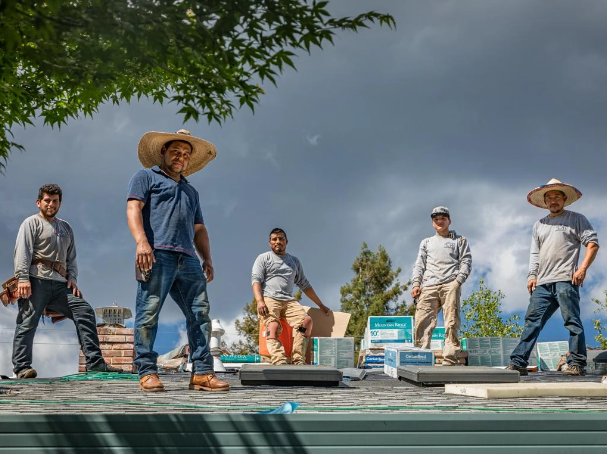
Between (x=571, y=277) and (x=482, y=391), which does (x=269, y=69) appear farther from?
(x=571, y=277)

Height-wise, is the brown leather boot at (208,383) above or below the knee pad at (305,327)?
below

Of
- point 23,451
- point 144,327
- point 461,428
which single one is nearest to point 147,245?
point 144,327

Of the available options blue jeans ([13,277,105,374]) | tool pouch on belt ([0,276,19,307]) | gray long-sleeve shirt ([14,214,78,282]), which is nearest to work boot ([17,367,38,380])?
blue jeans ([13,277,105,374])

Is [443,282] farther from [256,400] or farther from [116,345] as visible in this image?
[116,345]

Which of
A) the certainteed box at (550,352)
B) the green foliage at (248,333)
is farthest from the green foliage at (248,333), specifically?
the certainteed box at (550,352)

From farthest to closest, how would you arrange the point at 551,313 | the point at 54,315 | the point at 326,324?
1. the point at 326,324
2. the point at 551,313
3. the point at 54,315

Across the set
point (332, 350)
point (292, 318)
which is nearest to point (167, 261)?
point (292, 318)

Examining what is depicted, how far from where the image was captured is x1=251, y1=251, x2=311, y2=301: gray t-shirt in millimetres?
8797

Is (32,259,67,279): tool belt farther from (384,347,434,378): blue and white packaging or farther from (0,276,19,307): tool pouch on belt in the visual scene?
(384,347,434,378): blue and white packaging

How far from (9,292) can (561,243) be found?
6.53 m

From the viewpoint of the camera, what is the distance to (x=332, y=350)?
9.79 metres

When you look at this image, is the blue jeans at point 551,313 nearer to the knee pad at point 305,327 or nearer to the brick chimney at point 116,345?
the knee pad at point 305,327

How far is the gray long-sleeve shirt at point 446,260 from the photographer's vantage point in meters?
8.72

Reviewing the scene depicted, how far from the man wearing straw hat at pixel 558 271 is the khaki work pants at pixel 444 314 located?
86 cm
